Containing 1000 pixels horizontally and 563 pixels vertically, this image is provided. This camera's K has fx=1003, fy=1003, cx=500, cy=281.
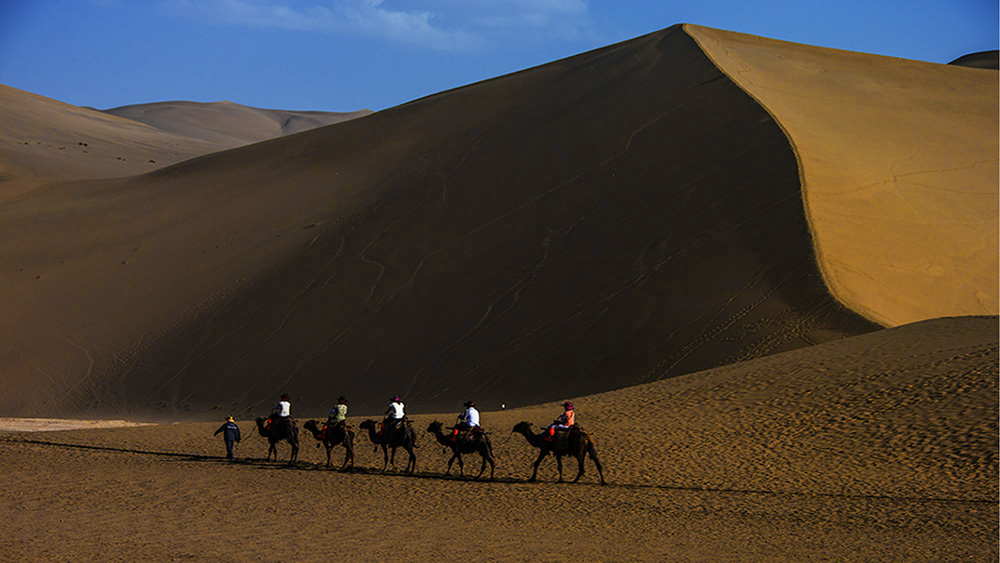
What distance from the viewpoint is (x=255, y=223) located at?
46.8 metres

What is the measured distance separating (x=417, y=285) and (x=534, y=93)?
2155cm

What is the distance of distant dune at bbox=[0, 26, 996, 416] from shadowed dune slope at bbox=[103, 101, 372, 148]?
97.2 meters

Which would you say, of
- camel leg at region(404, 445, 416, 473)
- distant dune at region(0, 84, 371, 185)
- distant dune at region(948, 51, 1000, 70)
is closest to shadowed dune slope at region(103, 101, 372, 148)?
distant dune at region(0, 84, 371, 185)

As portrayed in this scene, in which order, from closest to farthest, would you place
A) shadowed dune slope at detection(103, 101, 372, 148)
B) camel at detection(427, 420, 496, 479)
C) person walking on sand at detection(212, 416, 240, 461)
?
camel at detection(427, 420, 496, 479), person walking on sand at detection(212, 416, 240, 461), shadowed dune slope at detection(103, 101, 372, 148)

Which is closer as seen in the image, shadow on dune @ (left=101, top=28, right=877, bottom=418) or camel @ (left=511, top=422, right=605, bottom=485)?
camel @ (left=511, top=422, right=605, bottom=485)

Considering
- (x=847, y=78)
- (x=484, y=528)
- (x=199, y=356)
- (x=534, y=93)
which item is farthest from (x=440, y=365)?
(x=847, y=78)

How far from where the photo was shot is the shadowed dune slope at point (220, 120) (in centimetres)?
15575

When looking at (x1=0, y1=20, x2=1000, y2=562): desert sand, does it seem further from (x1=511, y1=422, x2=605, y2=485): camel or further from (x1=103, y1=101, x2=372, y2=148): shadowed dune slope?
(x1=103, y1=101, x2=372, y2=148): shadowed dune slope

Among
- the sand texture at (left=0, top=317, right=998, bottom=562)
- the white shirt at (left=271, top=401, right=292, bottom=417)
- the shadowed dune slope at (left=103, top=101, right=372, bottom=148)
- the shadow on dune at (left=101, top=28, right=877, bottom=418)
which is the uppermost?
the shadowed dune slope at (left=103, top=101, right=372, bottom=148)

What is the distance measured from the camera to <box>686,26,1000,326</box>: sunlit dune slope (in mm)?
29422

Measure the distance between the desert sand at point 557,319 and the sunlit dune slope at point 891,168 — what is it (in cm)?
20

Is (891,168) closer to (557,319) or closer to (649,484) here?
(557,319)

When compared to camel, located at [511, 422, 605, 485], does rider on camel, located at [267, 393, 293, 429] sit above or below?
above

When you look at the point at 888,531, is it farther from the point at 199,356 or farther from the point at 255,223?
the point at 255,223
